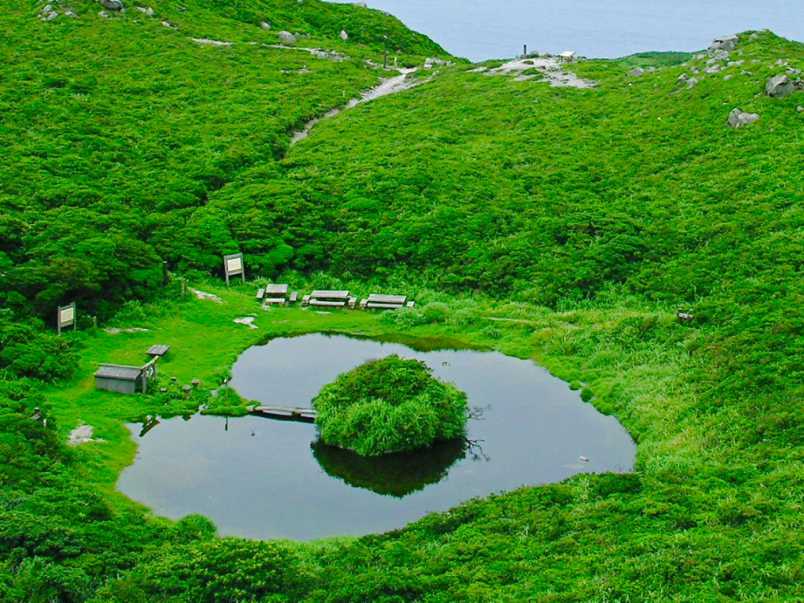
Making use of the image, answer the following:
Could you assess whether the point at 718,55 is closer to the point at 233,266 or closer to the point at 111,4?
the point at 233,266

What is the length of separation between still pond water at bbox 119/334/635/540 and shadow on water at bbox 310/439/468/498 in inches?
1.4

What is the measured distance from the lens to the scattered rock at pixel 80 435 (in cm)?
3484

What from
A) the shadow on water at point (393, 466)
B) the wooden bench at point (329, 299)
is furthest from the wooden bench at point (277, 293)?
the shadow on water at point (393, 466)

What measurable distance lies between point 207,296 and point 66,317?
829 cm

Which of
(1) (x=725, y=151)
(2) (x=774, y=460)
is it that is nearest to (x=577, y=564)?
(2) (x=774, y=460)

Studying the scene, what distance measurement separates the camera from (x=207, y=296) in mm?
50719

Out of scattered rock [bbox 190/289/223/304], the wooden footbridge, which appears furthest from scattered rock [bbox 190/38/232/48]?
the wooden footbridge

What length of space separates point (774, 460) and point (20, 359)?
2781 cm

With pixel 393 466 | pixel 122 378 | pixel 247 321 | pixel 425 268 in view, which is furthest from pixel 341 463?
pixel 425 268

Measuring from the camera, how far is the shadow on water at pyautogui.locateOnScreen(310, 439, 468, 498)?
3331 cm

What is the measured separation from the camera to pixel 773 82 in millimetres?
62875

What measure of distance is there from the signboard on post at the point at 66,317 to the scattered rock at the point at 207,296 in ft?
23.8

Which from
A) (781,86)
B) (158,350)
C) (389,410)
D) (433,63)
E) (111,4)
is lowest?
(389,410)

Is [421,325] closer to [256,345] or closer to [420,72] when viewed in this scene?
[256,345]
